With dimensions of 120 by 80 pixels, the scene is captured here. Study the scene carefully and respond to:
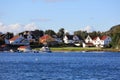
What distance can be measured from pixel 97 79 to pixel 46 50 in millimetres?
131144

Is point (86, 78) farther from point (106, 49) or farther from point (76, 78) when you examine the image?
point (106, 49)

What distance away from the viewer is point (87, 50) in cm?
19138

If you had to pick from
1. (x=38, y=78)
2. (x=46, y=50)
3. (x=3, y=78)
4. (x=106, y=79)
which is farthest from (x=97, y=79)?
(x=46, y=50)

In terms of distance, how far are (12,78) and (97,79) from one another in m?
9.22

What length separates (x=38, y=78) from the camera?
190 ft

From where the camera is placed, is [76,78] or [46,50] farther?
[46,50]

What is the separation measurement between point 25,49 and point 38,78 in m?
137

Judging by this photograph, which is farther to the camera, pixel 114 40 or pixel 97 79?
pixel 114 40

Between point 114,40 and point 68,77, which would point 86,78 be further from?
point 114,40

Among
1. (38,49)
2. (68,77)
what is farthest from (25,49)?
(68,77)

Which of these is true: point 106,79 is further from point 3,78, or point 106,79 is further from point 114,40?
point 114,40

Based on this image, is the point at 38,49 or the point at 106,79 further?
the point at 38,49

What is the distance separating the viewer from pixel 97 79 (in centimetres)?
5753

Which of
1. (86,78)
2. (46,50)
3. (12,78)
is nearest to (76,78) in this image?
(86,78)
